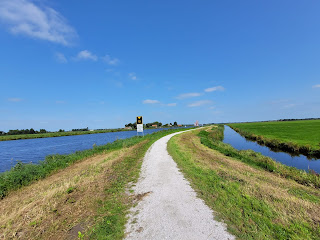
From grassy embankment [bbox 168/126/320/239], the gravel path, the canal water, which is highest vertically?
the gravel path

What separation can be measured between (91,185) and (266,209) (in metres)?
7.28

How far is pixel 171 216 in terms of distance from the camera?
4.47 meters

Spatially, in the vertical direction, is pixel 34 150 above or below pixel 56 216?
below

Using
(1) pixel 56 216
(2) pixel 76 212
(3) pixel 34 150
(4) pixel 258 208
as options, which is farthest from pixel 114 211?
(3) pixel 34 150

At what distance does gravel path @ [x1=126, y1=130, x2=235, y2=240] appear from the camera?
12.3 feet

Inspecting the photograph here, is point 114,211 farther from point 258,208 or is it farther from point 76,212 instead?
point 258,208

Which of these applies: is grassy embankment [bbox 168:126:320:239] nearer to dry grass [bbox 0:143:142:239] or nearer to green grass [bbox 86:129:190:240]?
green grass [bbox 86:129:190:240]

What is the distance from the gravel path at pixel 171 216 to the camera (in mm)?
3743

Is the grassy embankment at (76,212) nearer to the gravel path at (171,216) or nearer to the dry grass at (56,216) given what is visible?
the dry grass at (56,216)

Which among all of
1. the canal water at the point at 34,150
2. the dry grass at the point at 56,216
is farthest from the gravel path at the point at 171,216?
the canal water at the point at 34,150

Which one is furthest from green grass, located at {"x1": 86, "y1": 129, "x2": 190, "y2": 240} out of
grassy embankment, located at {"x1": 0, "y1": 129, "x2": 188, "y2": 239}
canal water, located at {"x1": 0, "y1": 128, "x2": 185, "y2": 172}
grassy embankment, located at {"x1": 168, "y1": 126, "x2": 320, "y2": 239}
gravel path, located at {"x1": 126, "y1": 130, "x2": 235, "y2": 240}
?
canal water, located at {"x1": 0, "y1": 128, "x2": 185, "y2": 172}

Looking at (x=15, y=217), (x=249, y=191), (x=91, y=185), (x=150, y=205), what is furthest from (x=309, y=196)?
(x=15, y=217)

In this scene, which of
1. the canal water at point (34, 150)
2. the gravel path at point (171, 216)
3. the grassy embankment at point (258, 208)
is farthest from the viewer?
the canal water at point (34, 150)

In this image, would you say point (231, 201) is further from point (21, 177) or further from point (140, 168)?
point (21, 177)
